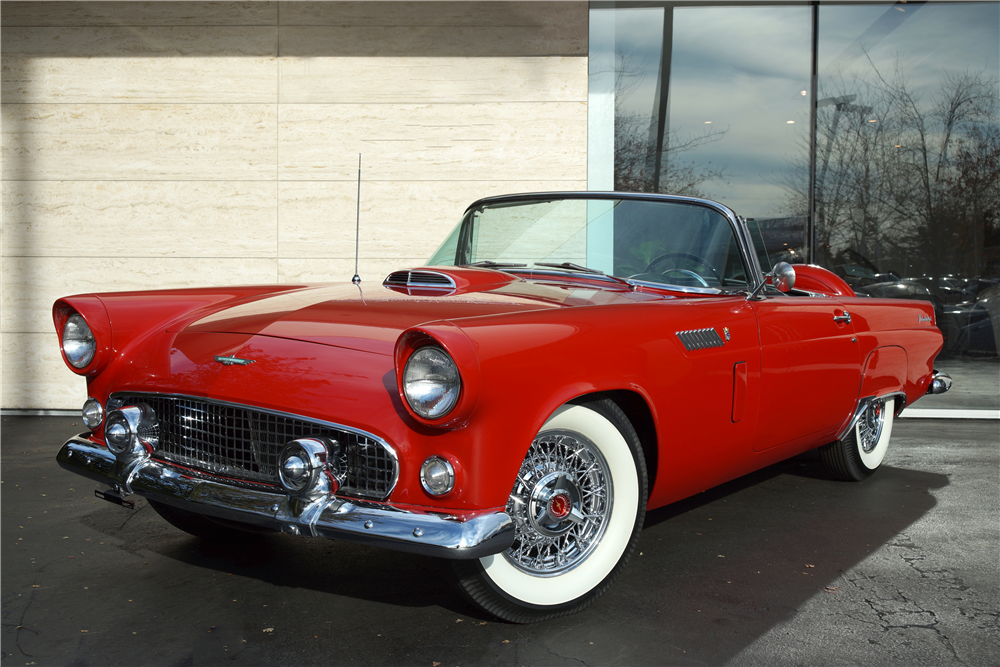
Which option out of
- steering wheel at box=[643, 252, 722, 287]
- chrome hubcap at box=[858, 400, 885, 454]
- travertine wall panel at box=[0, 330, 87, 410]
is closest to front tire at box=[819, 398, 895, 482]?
chrome hubcap at box=[858, 400, 885, 454]

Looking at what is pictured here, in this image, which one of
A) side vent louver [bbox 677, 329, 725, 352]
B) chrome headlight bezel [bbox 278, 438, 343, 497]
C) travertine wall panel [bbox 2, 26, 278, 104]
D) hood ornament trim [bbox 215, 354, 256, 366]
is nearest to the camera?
chrome headlight bezel [bbox 278, 438, 343, 497]

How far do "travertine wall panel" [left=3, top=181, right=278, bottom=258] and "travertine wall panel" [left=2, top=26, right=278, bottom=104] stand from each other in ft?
2.37

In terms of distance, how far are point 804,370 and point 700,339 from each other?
79 centimetres

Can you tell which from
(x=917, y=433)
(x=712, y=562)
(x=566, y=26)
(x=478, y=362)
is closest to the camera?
(x=478, y=362)

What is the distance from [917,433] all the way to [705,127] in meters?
2.97

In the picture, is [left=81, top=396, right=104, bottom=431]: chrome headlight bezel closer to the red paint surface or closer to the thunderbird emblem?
the red paint surface

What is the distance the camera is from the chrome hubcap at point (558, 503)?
7.34ft

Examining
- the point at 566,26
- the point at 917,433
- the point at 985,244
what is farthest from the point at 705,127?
the point at 917,433

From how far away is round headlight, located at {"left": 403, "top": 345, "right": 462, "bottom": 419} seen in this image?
196 centimetres

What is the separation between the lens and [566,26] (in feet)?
21.1

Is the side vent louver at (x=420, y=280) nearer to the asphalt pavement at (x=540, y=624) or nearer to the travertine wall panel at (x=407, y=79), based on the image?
the asphalt pavement at (x=540, y=624)

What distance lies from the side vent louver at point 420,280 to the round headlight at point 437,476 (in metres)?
0.97

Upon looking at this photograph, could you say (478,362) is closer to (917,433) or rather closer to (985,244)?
(917,433)

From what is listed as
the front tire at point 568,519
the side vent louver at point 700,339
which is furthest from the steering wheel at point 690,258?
the front tire at point 568,519
